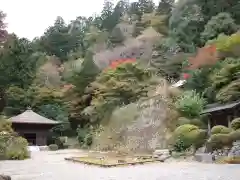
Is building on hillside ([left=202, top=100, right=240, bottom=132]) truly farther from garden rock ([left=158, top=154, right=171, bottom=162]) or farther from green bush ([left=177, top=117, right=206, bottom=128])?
garden rock ([left=158, top=154, right=171, bottom=162])

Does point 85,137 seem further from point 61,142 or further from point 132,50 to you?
point 132,50

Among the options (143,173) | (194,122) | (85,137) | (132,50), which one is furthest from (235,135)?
(132,50)

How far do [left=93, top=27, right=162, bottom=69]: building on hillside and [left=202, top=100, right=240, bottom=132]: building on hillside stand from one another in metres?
20.4

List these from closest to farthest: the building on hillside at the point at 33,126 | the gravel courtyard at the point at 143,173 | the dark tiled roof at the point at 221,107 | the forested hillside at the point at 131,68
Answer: the gravel courtyard at the point at 143,173, the dark tiled roof at the point at 221,107, the forested hillside at the point at 131,68, the building on hillside at the point at 33,126

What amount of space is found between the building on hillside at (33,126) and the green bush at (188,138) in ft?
64.1

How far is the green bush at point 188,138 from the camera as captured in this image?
653 inches

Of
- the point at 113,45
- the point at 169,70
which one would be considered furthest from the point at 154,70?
the point at 113,45

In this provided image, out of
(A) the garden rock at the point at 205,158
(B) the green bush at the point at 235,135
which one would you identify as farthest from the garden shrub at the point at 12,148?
(B) the green bush at the point at 235,135

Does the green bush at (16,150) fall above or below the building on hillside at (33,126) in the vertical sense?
below

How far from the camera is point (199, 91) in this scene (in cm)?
2381

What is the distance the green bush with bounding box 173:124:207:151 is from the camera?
16.6 m

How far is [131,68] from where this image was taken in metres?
29.7

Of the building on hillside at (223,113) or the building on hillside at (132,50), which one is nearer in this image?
the building on hillside at (223,113)

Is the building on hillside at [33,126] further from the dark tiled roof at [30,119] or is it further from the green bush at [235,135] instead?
the green bush at [235,135]
